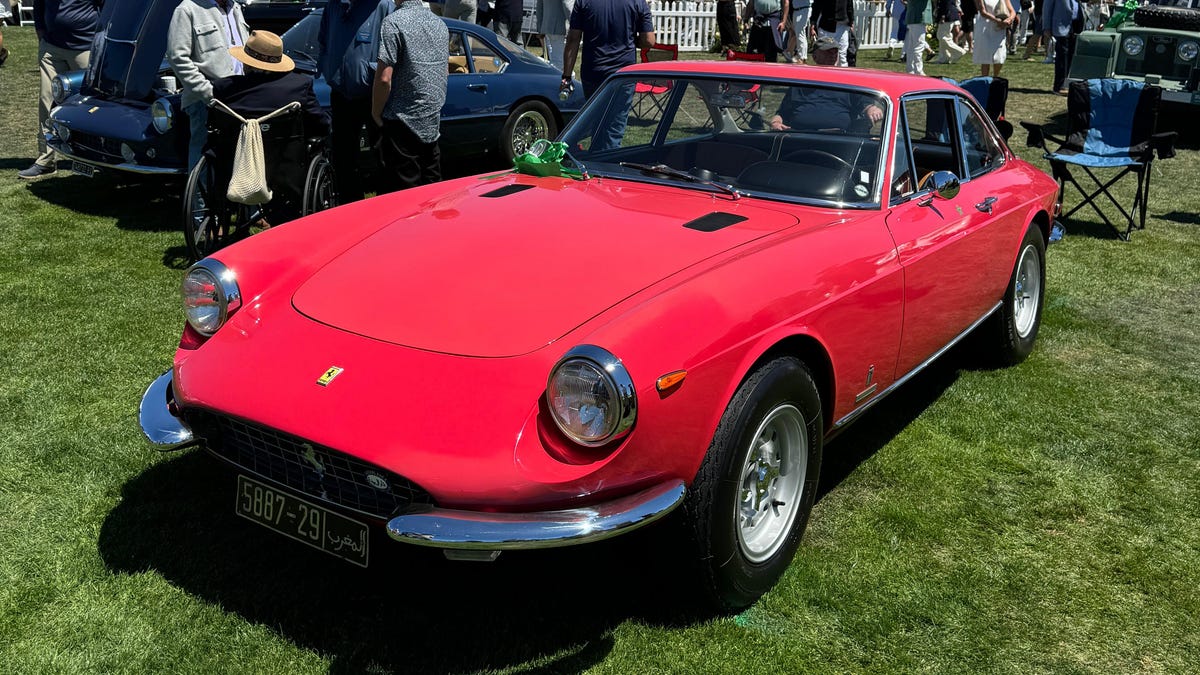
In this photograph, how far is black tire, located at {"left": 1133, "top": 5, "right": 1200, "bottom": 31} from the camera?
12.1 m

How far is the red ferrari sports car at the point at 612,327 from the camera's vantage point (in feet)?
8.85

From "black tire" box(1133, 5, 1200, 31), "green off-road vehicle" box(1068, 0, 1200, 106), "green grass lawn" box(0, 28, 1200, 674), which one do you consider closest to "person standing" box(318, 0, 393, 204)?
"green grass lawn" box(0, 28, 1200, 674)

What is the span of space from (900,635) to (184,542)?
2.27m

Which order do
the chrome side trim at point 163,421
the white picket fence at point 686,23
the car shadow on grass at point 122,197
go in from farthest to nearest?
the white picket fence at point 686,23, the car shadow on grass at point 122,197, the chrome side trim at point 163,421

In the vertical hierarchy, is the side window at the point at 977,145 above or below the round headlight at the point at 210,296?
above

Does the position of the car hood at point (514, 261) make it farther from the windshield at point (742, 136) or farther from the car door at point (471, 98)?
the car door at point (471, 98)

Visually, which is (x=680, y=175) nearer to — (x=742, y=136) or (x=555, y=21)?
(x=742, y=136)

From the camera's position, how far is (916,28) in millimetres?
13352

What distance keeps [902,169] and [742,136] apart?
65cm

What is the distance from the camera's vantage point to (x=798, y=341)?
3.23 meters

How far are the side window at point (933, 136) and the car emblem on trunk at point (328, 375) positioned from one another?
256 cm

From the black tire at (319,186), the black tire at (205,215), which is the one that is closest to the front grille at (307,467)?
the black tire at (205,215)

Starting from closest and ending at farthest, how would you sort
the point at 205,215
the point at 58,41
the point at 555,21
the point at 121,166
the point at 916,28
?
the point at 205,215
the point at 121,166
the point at 58,41
the point at 555,21
the point at 916,28

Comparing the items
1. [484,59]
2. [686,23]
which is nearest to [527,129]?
[484,59]
